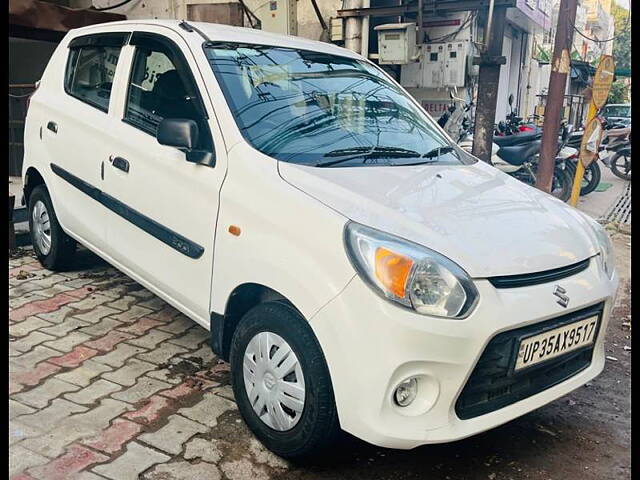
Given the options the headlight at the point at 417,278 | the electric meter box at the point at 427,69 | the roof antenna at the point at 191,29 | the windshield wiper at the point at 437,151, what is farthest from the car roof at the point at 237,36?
the electric meter box at the point at 427,69

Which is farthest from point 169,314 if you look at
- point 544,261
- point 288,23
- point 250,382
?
point 288,23

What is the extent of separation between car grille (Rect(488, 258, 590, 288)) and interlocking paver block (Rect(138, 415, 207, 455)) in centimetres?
150

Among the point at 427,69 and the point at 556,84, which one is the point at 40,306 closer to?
the point at 556,84

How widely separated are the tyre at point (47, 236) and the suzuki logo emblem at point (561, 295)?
11.3 ft

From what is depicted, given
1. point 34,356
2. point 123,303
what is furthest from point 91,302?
point 34,356

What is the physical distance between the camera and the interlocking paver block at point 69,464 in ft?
7.96

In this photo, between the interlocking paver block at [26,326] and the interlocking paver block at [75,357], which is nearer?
the interlocking paver block at [75,357]

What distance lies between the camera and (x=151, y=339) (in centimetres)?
372

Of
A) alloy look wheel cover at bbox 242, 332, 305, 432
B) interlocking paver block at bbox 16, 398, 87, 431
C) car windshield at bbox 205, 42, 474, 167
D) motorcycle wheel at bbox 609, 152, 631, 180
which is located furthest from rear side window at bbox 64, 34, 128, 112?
motorcycle wheel at bbox 609, 152, 631, 180

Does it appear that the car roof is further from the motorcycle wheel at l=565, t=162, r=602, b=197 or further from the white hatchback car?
the motorcycle wheel at l=565, t=162, r=602, b=197

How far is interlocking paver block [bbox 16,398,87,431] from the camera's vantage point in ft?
9.11

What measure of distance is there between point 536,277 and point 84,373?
235cm

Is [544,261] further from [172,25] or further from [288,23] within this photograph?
[288,23]

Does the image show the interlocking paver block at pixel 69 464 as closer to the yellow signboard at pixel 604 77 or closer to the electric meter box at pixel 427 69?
the yellow signboard at pixel 604 77
